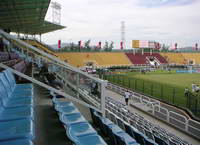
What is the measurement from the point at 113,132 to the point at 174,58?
6363 centimetres

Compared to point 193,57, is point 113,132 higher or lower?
lower

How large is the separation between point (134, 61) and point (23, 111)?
52975 millimetres

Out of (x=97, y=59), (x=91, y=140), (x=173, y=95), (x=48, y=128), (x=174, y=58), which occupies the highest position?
(x=174, y=58)

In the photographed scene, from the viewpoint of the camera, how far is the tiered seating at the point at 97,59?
160ft

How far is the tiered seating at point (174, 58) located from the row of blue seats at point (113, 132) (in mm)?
59449

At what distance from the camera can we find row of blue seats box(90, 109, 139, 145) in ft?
13.8

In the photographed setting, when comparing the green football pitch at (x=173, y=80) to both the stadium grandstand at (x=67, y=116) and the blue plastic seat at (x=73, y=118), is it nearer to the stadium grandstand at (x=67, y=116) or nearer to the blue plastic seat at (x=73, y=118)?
the stadium grandstand at (x=67, y=116)

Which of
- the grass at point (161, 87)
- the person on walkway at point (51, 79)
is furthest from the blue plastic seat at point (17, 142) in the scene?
the grass at point (161, 87)

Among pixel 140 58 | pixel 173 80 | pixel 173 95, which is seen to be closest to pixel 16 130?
pixel 173 95

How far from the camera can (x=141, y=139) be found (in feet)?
17.1

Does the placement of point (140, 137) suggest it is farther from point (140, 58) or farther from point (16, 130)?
point (140, 58)

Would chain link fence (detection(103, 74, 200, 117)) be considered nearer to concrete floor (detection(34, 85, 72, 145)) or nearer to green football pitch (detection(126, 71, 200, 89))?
green football pitch (detection(126, 71, 200, 89))

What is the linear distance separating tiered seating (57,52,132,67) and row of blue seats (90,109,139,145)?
1668 inches

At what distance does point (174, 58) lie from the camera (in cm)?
6400
